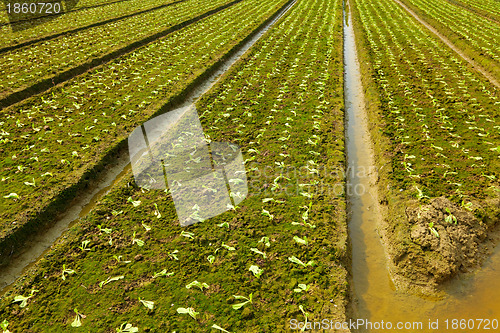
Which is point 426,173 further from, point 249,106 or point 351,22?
point 351,22

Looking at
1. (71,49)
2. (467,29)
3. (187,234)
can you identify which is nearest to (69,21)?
(71,49)

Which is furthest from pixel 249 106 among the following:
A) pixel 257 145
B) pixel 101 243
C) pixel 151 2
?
pixel 151 2

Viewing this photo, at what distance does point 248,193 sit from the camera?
639 cm

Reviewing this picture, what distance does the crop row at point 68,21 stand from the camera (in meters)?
17.3

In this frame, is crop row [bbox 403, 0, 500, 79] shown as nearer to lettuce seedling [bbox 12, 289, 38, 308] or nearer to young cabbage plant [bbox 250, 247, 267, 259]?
young cabbage plant [bbox 250, 247, 267, 259]

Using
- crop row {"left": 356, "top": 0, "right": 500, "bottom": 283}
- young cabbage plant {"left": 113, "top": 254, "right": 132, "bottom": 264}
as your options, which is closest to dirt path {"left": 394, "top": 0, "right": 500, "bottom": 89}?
crop row {"left": 356, "top": 0, "right": 500, "bottom": 283}

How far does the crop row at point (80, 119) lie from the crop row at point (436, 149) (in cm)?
768

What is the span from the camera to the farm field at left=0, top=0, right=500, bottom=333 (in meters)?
4.47

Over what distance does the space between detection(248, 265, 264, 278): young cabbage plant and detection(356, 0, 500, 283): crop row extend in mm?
2610

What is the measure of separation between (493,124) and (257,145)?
7.29 meters

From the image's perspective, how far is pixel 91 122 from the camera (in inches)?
357

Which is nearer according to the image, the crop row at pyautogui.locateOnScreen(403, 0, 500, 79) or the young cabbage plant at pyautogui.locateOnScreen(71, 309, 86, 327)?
the young cabbage plant at pyautogui.locateOnScreen(71, 309, 86, 327)

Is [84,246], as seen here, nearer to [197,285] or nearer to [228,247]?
[197,285]

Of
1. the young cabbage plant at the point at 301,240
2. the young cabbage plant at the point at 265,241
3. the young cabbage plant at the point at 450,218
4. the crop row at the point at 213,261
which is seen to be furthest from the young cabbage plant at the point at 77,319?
the young cabbage plant at the point at 450,218
